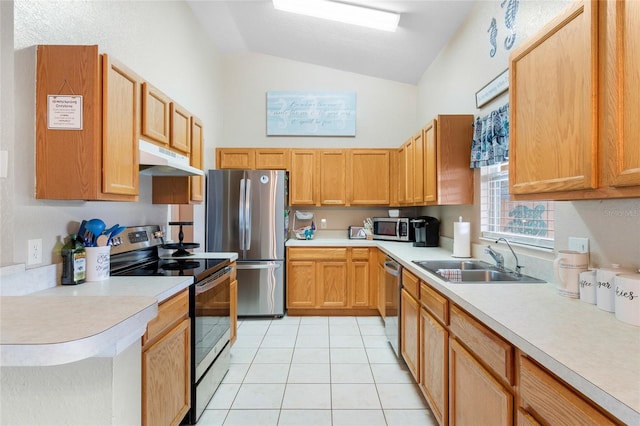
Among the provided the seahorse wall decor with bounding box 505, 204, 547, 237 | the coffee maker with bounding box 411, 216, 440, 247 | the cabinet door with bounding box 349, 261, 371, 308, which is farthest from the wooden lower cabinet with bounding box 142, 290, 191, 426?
the coffee maker with bounding box 411, 216, 440, 247

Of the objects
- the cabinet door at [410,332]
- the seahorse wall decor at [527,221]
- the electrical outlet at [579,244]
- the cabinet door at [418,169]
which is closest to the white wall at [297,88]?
the cabinet door at [418,169]

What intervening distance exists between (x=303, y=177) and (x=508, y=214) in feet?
8.26

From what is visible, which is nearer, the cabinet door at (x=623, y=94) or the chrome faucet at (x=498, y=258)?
the cabinet door at (x=623, y=94)

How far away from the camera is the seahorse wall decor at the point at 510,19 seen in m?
2.16

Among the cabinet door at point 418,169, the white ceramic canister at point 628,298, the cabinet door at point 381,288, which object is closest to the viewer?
the white ceramic canister at point 628,298

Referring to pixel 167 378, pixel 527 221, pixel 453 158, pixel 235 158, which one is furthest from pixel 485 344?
pixel 235 158

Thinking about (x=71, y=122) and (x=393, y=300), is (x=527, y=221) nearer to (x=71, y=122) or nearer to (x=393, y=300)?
(x=393, y=300)

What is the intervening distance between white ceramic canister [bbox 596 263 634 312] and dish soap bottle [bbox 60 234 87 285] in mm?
2396

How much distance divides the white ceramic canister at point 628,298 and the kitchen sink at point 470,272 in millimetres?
642

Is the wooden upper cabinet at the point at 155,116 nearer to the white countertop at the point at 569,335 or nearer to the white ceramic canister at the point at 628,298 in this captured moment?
the white countertop at the point at 569,335

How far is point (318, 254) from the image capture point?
389 centimetres

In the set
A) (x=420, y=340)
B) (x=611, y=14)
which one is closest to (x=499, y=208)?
(x=420, y=340)

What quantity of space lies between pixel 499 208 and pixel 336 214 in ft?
7.91

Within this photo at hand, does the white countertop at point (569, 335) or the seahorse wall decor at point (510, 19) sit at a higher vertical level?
the seahorse wall decor at point (510, 19)
